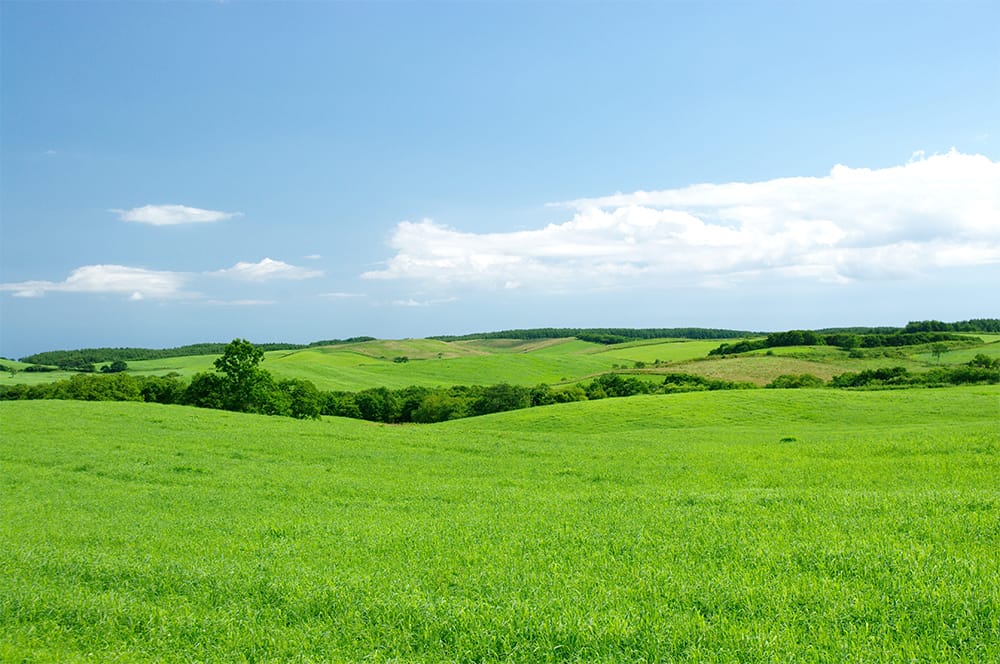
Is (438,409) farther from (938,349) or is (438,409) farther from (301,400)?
(938,349)

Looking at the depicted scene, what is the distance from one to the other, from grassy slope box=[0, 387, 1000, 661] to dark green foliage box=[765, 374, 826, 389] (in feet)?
182

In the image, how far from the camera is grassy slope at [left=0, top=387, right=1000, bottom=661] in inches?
241

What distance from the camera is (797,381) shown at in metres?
73.6

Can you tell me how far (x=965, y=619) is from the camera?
5859 mm

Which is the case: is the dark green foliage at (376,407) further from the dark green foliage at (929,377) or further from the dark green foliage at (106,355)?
the dark green foliage at (929,377)

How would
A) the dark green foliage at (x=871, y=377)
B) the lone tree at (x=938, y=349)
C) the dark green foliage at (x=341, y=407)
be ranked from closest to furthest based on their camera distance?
1. the dark green foliage at (x=871, y=377)
2. the dark green foliage at (x=341, y=407)
3. the lone tree at (x=938, y=349)

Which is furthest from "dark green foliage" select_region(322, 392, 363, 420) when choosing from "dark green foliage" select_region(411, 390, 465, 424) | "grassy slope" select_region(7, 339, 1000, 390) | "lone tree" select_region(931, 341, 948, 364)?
"lone tree" select_region(931, 341, 948, 364)

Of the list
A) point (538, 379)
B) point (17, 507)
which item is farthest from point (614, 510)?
point (538, 379)

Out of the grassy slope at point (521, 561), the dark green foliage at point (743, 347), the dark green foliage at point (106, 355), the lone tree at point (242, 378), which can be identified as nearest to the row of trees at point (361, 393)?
the lone tree at point (242, 378)

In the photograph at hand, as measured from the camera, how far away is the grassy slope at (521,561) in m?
6.12

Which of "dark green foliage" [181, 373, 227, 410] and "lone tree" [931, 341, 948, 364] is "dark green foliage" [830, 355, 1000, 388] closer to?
"lone tree" [931, 341, 948, 364]

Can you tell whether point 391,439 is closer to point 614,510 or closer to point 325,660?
point 614,510

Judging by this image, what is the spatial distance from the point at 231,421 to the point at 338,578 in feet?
102

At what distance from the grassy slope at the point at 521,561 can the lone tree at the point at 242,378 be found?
38458mm
